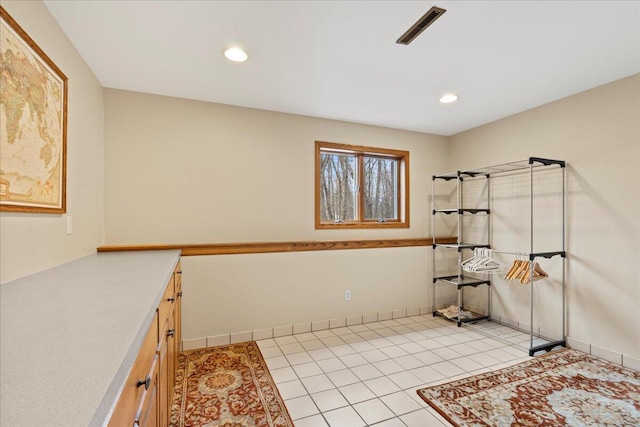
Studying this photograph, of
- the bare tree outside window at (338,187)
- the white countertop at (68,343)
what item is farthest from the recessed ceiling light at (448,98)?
the white countertop at (68,343)

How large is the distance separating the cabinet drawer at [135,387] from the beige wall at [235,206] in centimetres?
185

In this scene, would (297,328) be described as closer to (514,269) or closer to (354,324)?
(354,324)

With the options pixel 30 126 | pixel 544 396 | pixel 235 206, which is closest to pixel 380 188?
pixel 235 206

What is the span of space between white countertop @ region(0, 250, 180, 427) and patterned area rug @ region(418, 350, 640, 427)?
1891mm

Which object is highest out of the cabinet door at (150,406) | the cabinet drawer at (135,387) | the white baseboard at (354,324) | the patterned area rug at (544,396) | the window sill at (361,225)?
the window sill at (361,225)

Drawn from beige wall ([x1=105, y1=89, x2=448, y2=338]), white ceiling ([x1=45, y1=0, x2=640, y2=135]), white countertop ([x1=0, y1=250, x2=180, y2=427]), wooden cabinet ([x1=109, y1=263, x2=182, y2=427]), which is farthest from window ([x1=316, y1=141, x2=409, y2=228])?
white countertop ([x1=0, y1=250, x2=180, y2=427])

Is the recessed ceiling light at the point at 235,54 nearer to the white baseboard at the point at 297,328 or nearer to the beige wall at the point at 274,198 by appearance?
the beige wall at the point at 274,198

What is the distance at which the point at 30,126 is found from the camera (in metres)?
1.50

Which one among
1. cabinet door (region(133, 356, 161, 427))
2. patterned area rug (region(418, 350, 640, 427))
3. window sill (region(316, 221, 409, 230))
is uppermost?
window sill (region(316, 221, 409, 230))

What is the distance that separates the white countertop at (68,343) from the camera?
20.1 inches

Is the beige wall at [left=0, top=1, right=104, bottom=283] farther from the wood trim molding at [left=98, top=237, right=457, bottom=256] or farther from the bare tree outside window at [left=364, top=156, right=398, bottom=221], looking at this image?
the bare tree outside window at [left=364, top=156, right=398, bottom=221]

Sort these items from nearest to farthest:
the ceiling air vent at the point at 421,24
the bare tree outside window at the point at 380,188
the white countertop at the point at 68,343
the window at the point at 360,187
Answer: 1. the white countertop at the point at 68,343
2. the ceiling air vent at the point at 421,24
3. the window at the point at 360,187
4. the bare tree outside window at the point at 380,188

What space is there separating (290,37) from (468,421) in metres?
2.61

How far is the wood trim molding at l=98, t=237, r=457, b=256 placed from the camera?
8.99 ft
